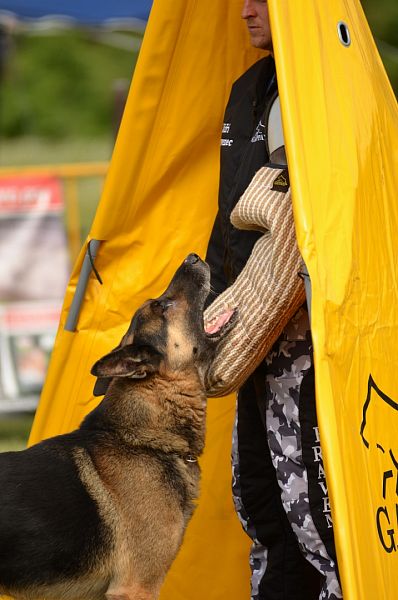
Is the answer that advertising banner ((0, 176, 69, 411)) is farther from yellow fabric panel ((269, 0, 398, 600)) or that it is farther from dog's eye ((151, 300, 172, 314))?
yellow fabric panel ((269, 0, 398, 600))

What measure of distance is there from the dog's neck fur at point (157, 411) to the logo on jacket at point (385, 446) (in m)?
0.70

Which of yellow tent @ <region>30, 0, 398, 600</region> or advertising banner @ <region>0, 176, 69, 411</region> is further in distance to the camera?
advertising banner @ <region>0, 176, 69, 411</region>

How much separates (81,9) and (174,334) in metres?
4.10

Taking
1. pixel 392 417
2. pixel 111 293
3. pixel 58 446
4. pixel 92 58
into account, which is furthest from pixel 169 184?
pixel 92 58

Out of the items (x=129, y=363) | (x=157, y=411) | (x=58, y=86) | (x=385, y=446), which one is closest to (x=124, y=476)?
(x=157, y=411)

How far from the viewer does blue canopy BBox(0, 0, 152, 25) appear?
6.66m

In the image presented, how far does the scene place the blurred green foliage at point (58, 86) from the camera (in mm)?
16938

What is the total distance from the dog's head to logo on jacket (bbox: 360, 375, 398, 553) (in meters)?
0.60

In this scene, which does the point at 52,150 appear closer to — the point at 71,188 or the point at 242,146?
the point at 71,188

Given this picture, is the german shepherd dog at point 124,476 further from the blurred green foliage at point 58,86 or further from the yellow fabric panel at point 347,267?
the blurred green foliage at point 58,86

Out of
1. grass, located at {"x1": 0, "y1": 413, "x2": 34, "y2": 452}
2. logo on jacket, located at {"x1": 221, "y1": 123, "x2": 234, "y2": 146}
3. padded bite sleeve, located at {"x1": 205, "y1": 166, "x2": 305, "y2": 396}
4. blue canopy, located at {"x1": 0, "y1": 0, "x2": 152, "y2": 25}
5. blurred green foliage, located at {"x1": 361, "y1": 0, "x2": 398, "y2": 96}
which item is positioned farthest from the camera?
blurred green foliage, located at {"x1": 361, "y1": 0, "x2": 398, "y2": 96}

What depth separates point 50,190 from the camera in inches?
281

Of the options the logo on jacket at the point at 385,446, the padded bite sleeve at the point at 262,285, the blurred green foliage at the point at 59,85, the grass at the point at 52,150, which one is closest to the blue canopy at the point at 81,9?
the padded bite sleeve at the point at 262,285

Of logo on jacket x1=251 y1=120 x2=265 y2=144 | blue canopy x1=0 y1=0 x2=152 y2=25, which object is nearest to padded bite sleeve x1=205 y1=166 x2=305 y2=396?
logo on jacket x1=251 y1=120 x2=265 y2=144
